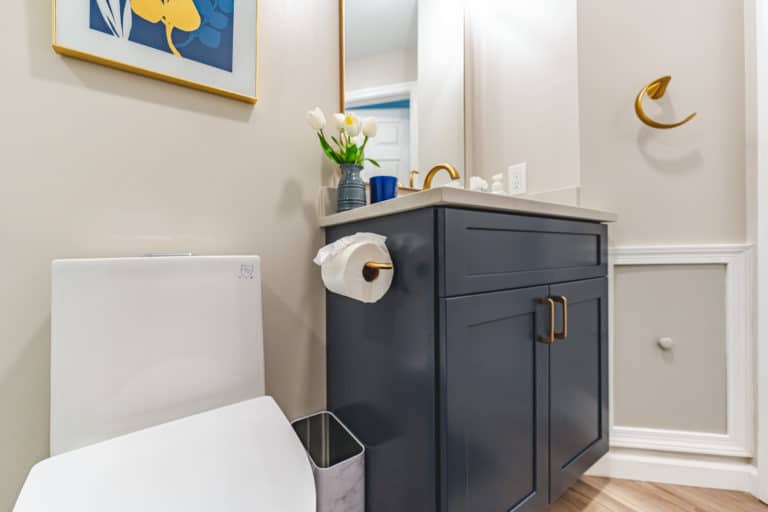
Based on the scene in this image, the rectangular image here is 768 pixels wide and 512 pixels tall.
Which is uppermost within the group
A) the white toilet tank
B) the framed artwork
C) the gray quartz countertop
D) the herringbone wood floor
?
the framed artwork

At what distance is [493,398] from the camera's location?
741 mm

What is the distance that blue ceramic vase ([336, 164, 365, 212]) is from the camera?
1028 millimetres

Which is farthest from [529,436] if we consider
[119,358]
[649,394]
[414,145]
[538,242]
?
[414,145]

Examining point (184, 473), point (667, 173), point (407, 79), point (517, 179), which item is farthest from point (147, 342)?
point (667, 173)

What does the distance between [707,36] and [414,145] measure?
3.45 feet

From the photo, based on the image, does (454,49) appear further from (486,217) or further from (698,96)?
(486,217)

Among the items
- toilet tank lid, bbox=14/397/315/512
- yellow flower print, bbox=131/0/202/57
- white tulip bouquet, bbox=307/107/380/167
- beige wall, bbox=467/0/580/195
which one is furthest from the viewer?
beige wall, bbox=467/0/580/195

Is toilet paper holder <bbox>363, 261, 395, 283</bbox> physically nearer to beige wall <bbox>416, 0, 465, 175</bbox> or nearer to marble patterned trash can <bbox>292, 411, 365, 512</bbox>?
marble patterned trash can <bbox>292, 411, 365, 512</bbox>

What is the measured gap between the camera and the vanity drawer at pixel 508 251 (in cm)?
66

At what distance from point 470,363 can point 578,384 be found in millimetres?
534

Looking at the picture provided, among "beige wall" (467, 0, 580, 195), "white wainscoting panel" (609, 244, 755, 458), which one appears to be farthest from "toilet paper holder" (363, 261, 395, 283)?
"white wainscoting panel" (609, 244, 755, 458)

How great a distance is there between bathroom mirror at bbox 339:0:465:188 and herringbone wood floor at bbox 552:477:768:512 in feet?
4.14

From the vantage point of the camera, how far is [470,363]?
0.69 meters

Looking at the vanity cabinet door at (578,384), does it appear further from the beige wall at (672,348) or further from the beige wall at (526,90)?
the beige wall at (526,90)
